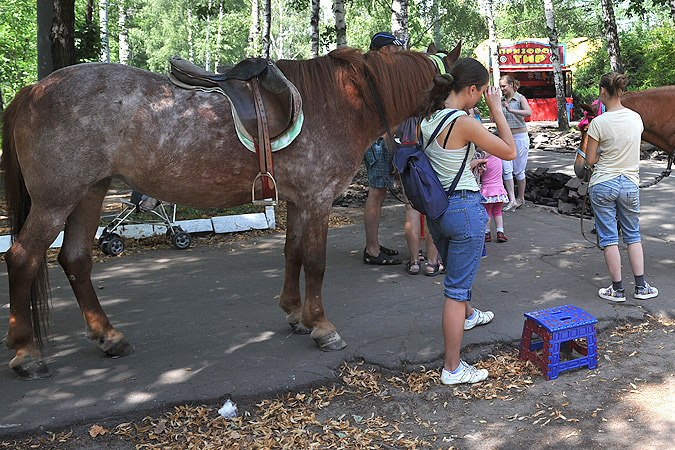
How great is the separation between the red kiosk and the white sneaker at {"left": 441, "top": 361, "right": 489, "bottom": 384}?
86.5 feet

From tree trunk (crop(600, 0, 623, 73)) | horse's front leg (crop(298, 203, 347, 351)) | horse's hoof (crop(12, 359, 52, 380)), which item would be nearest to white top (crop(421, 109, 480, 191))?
horse's front leg (crop(298, 203, 347, 351))

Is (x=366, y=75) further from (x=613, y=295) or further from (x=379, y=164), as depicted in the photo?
(x=613, y=295)

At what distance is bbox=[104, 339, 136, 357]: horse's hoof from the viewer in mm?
4008

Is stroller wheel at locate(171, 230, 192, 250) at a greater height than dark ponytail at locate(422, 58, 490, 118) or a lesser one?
lesser

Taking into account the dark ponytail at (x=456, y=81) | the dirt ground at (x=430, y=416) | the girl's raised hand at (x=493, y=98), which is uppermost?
the dark ponytail at (x=456, y=81)

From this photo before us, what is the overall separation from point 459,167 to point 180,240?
4.77 m

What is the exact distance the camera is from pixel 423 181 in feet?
11.3

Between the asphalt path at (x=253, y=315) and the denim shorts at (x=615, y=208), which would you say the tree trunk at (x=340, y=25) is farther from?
the denim shorts at (x=615, y=208)

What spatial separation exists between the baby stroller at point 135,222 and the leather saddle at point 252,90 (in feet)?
12.0

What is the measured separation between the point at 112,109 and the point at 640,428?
142 inches

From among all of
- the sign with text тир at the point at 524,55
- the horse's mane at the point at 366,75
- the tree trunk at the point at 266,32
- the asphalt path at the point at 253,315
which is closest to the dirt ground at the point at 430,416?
the asphalt path at the point at 253,315

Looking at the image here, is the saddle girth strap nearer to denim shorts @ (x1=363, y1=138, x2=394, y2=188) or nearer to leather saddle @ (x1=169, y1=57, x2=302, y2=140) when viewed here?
leather saddle @ (x1=169, y1=57, x2=302, y2=140)

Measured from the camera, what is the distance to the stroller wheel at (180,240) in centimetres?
732

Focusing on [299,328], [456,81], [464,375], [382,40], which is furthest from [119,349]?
[382,40]
